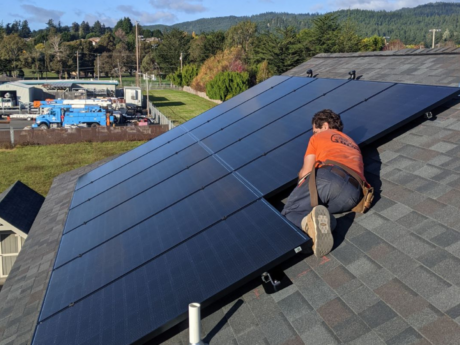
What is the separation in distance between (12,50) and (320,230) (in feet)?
391

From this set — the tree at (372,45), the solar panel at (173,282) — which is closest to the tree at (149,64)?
the tree at (372,45)

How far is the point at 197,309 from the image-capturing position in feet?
9.19

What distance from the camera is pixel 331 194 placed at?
409cm

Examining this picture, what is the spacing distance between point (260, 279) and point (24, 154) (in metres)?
31.5

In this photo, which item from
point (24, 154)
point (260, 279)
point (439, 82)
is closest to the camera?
point (260, 279)

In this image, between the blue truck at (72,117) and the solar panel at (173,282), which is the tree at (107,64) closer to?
the blue truck at (72,117)

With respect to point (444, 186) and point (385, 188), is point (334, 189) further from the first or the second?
point (444, 186)

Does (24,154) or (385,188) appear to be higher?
(385,188)

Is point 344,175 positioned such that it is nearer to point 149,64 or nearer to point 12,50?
point 12,50

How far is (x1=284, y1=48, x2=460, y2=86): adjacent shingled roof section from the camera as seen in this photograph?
8227 mm

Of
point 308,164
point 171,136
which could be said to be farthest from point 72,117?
point 308,164

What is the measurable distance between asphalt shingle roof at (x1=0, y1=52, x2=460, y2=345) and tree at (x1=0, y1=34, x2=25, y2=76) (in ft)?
366

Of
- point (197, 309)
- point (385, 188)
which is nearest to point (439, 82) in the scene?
point (385, 188)

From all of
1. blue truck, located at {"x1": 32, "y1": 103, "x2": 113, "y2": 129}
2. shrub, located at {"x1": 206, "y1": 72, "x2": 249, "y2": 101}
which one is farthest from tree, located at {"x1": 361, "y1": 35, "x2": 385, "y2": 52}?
blue truck, located at {"x1": 32, "y1": 103, "x2": 113, "y2": 129}
